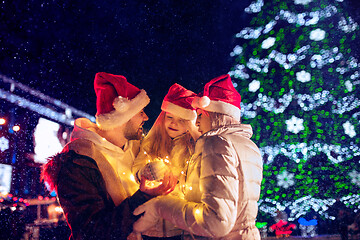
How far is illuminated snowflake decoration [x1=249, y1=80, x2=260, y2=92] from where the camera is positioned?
811cm

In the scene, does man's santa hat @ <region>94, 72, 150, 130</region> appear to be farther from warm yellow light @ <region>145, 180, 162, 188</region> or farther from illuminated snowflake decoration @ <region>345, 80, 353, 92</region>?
illuminated snowflake decoration @ <region>345, 80, 353, 92</region>

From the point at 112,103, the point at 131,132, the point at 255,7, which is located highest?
the point at 255,7

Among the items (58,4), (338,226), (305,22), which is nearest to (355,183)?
(338,226)

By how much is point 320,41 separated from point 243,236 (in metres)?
7.00

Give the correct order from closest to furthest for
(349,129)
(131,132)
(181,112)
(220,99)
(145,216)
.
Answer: (145,216)
(220,99)
(131,132)
(181,112)
(349,129)

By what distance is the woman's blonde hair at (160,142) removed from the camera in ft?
13.1

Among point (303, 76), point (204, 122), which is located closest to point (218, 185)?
point (204, 122)

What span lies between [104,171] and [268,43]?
22.1 feet

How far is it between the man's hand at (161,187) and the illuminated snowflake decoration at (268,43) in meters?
6.43

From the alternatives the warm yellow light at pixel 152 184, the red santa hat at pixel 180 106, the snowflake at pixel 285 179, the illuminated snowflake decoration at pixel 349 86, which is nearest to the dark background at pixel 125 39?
the illuminated snowflake decoration at pixel 349 86

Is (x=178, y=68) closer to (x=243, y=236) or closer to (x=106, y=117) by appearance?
(x=106, y=117)

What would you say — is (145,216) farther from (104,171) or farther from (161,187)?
(104,171)

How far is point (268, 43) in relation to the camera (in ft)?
26.4

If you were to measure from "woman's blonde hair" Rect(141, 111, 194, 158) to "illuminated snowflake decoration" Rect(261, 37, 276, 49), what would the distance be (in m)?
5.21
